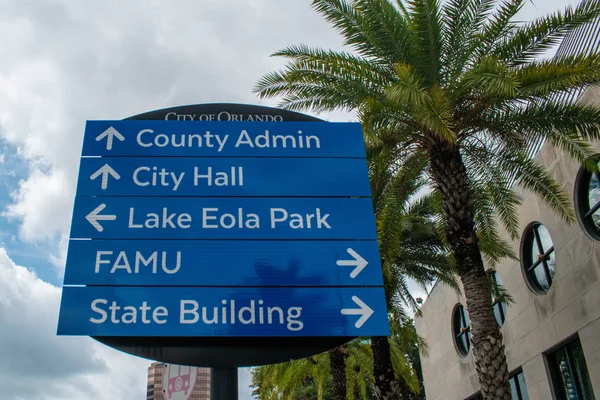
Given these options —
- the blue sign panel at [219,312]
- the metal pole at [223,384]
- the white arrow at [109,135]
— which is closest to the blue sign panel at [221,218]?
the blue sign panel at [219,312]

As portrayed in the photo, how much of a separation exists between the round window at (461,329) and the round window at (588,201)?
10037mm

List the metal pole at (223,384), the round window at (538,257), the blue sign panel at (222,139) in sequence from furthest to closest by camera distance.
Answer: the round window at (538,257) → the blue sign panel at (222,139) → the metal pole at (223,384)

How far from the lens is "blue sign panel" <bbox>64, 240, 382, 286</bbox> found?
445 cm

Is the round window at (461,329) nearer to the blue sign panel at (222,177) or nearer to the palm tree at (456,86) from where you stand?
the palm tree at (456,86)

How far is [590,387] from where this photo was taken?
1492cm

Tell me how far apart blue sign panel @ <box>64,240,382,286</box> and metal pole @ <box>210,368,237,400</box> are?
2.28ft

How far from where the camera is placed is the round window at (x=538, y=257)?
1730cm

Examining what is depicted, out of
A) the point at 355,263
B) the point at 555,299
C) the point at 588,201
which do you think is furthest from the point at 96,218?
the point at 555,299

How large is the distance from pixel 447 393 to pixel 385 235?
16.0m

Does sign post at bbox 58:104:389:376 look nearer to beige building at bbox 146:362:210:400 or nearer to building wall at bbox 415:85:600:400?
beige building at bbox 146:362:210:400

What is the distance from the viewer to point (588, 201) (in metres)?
15.0

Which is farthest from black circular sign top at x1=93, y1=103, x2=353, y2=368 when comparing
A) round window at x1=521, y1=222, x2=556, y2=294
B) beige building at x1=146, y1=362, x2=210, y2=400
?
round window at x1=521, y1=222, x2=556, y2=294

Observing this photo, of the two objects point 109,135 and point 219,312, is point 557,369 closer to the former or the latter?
point 219,312

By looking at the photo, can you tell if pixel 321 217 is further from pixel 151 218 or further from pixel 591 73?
pixel 591 73
